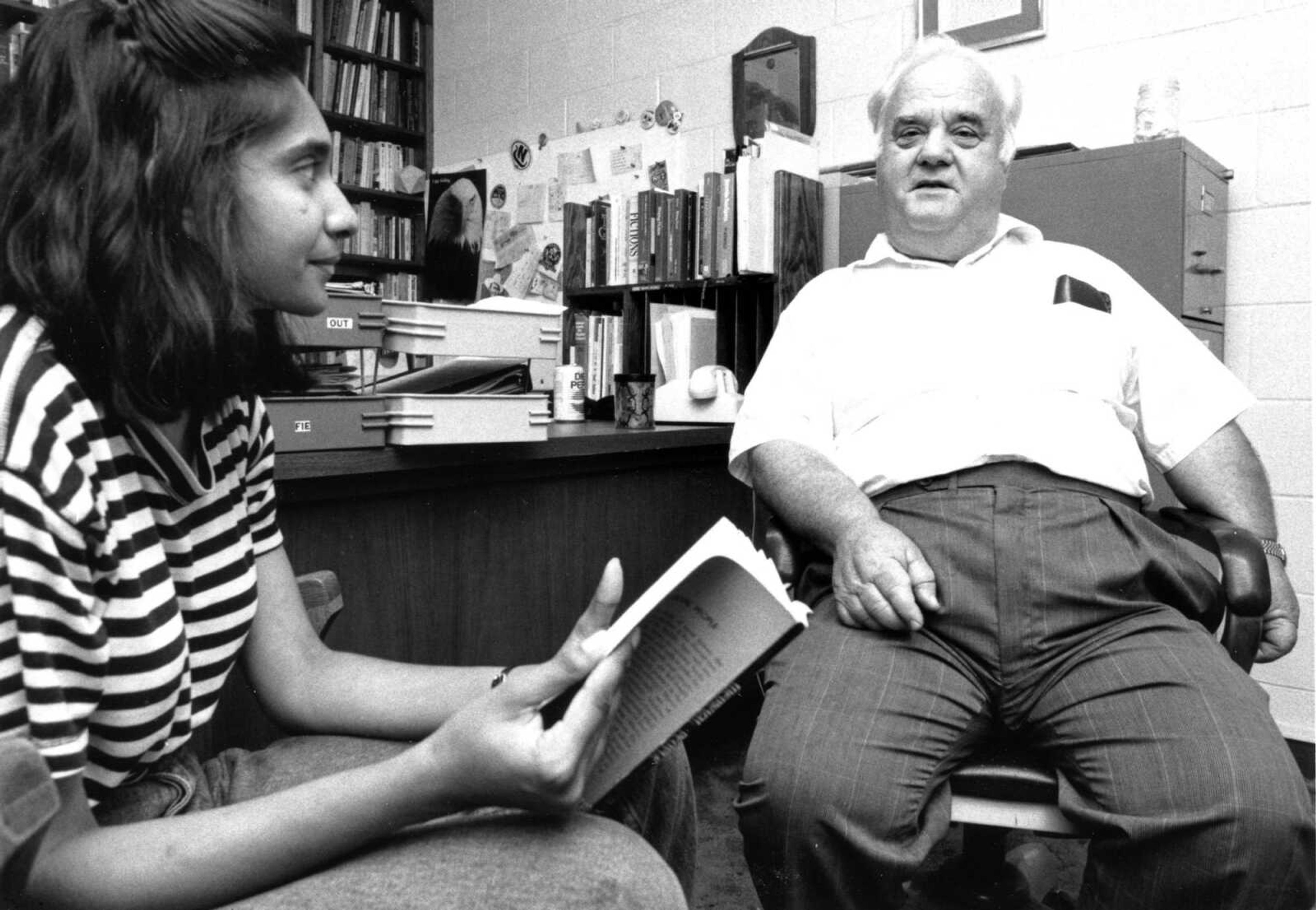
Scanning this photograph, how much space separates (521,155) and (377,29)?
1032 mm

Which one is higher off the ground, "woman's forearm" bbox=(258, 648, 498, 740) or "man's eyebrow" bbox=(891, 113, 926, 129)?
"man's eyebrow" bbox=(891, 113, 926, 129)

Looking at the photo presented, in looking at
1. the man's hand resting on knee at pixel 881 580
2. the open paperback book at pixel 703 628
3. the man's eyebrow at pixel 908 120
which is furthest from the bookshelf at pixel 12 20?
the open paperback book at pixel 703 628

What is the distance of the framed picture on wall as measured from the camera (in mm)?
2564

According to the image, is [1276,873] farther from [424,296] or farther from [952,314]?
[424,296]

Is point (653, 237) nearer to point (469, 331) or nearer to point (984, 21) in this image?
point (984, 21)

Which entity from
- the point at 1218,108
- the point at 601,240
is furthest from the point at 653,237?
the point at 1218,108

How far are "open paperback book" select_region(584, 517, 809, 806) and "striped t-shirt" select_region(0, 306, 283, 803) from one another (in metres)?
0.31

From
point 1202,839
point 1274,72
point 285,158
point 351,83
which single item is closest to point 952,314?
point 1202,839

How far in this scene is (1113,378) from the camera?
1532 millimetres

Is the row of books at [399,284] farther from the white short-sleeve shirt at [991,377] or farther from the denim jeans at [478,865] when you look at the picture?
the denim jeans at [478,865]

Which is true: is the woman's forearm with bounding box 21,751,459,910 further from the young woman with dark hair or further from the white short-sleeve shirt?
the white short-sleeve shirt

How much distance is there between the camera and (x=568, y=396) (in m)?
2.23

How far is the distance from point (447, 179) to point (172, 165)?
3730mm

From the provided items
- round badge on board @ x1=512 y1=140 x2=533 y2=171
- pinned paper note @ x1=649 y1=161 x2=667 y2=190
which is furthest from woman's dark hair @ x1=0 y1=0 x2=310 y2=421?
round badge on board @ x1=512 y1=140 x2=533 y2=171
